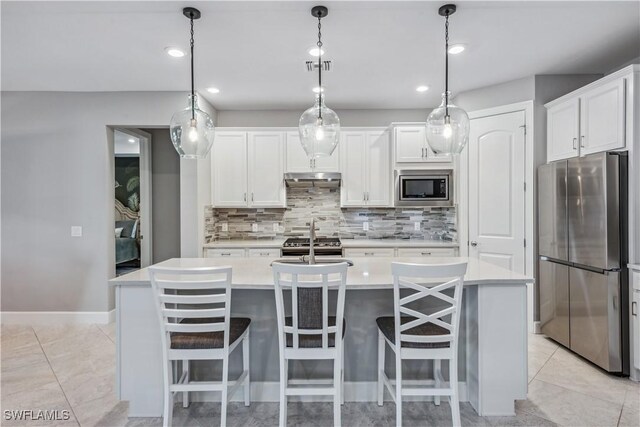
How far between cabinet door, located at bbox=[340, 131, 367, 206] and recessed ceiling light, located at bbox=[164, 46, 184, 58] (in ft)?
6.82

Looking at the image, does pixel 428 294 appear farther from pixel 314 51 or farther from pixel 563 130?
pixel 563 130

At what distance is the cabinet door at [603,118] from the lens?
263 cm

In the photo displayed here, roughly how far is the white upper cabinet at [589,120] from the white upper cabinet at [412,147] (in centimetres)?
115

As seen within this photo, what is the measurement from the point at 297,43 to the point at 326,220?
2438mm

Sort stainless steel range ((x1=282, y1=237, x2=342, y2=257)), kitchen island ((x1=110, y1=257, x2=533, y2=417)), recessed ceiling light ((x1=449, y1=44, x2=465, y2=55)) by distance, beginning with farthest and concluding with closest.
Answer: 1. stainless steel range ((x1=282, y1=237, x2=342, y2=257))
2. recessed ceiling light ((x1=449, y1=44, x2=465, y2=55))
3. kitchen island ((x1=110, y1=257, x2=533, y2=417))

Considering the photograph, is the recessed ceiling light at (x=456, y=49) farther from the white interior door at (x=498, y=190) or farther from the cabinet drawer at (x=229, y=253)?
the cabinet drawer at (x=229, y=253)

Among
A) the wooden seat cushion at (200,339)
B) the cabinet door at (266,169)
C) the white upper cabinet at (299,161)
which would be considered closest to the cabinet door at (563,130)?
the white upper cabinet at (299,161)

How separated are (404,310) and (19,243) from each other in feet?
14.6

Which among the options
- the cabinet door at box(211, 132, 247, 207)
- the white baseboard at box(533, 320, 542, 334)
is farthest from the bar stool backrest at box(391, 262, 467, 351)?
the cabinet door at box(211, 132, 247, 207)

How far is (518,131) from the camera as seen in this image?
359cm

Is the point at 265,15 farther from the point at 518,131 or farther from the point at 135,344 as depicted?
the point at 518,131

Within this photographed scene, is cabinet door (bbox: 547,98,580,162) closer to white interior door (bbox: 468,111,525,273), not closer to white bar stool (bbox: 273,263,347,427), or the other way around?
white interior door (bbox: 468,111,525,273)

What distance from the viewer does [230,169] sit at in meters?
4.37

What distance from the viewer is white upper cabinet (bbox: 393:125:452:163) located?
420 cm
